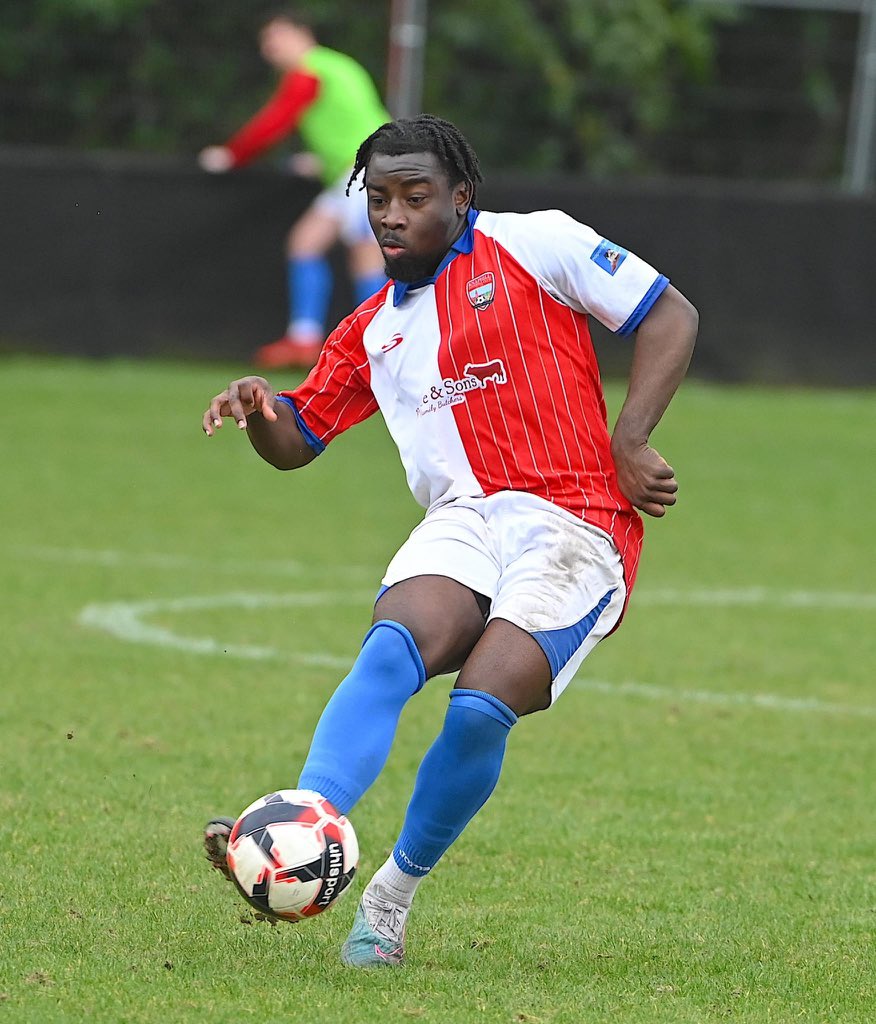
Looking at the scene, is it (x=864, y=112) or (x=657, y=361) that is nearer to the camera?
(x=657, y=361)

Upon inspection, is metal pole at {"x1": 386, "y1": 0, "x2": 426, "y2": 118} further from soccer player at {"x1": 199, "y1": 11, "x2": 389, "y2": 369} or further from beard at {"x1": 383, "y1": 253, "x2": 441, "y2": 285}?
beard at {"x1": 383, "y1": 253, "x2": 441, "y2": 285}

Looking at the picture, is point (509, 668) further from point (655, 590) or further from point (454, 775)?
point (655, 590)

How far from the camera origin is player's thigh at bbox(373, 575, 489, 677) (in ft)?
Answer: 13.0

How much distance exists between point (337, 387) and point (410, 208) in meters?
0.51

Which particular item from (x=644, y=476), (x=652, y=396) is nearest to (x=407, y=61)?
(x=652, y=396)

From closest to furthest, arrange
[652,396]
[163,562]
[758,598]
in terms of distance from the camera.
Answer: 1. [652,396]
2. [758,598]
3. [163,562]

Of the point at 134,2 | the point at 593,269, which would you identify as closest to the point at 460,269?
the point at 593,269

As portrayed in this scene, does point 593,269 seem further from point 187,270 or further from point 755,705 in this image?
point 187,270

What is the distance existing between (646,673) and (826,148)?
12966mm

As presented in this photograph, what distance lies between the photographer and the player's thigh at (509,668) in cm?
388

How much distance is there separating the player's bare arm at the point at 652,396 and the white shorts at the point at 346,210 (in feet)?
32.9

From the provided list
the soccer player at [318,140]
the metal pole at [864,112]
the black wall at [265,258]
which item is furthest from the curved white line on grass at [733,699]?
the metal pole at [864,112]

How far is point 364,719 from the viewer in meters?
3.84

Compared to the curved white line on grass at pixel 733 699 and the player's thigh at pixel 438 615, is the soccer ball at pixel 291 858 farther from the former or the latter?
the curved white line on grass at pixel 733 699
